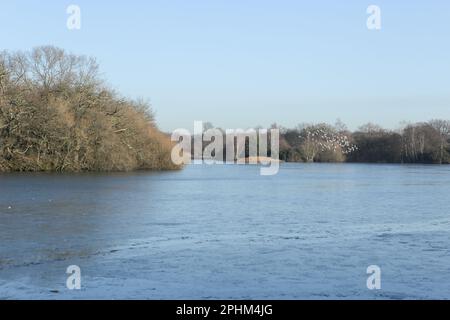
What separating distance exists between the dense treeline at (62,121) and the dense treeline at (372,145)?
66518mm

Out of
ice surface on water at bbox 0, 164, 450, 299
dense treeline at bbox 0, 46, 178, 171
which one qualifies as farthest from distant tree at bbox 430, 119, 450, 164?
ice surface on water at bbox 0, 164, 450, 299

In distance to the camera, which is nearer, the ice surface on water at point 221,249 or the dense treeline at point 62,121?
the ice surface on water at point 221,249

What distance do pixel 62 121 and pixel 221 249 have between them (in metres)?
37.7

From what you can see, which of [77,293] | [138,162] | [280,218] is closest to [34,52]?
[138,162]

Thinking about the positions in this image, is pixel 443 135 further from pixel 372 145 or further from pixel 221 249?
pixel 221 249

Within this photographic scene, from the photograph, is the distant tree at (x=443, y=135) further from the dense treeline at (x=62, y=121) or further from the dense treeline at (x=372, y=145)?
the dense treeline at (x=62, y=121)

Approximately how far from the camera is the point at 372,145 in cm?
11881

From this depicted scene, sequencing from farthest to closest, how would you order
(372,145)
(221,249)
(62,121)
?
1. (372,145)
2. (62,121)
3. (221,249)

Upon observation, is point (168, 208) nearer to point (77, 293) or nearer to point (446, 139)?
point (77, 293)

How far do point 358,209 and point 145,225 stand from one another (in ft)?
25.9

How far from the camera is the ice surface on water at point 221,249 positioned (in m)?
8.40

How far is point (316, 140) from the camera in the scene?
12231 cm

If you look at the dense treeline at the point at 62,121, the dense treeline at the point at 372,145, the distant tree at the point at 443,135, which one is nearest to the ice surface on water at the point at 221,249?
the dense treeline at the point at 62,121

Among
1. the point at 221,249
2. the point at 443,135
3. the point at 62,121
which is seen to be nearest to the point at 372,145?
the point at 443,135
